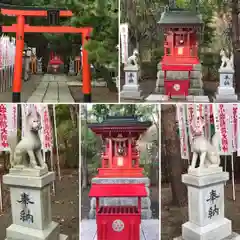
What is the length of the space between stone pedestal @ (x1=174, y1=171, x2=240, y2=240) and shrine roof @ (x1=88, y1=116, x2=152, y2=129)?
0.38 m

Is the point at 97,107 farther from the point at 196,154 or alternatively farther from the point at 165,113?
the point at 196,154

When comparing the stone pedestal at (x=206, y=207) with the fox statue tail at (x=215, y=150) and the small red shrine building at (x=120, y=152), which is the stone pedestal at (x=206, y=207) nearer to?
the fox statue tail at (x=215, y=150)

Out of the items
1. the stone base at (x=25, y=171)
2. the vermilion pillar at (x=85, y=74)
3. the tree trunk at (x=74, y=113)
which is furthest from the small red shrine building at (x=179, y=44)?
the stone base at (x=25, y=171)

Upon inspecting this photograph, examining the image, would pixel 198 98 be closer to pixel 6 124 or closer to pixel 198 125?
pixel 198 125

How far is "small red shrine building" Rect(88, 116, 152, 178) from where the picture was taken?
7.80 ft

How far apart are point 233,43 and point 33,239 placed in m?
1.50

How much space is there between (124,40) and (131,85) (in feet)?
0.80

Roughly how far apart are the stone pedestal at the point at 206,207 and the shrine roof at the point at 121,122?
0.38m

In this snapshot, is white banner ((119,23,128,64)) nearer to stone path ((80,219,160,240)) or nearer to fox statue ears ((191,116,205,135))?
fox statue ears ((191,116,205,135))

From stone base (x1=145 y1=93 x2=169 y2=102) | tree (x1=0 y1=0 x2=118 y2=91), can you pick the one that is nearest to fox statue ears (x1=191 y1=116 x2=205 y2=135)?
stone base (x1=145 y1=93 x2=169 y2=102)

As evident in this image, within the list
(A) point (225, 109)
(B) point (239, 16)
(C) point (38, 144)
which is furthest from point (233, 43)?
(C) point (38, 144)

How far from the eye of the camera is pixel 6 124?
2.38 metres

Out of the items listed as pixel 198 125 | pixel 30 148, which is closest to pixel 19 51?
pixel 30 148

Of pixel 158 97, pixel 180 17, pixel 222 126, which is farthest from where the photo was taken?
pixel 222 126
